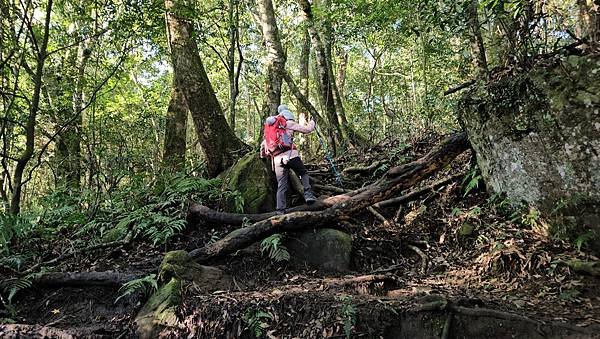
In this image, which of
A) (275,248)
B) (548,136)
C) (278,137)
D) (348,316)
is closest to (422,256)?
(275,248)

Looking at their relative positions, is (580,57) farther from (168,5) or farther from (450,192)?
(168,5)

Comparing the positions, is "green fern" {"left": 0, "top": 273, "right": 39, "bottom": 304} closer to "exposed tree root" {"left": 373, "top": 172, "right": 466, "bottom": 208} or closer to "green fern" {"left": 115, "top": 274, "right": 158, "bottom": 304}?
"green fern" {"left": 115, "top": 274, "right": 158, "bottom": 304}

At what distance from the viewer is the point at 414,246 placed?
22.0 feet

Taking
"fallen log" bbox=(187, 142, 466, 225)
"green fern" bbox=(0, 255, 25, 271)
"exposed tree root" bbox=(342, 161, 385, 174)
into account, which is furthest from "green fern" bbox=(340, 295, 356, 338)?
"exposed tree root" bbox=(342, 161, 385, 174)

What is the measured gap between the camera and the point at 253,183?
7.94m

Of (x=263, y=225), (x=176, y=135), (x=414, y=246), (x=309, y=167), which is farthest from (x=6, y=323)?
(x=176, y=135)

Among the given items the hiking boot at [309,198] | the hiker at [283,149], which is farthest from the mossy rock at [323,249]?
the hiker at [283,149]

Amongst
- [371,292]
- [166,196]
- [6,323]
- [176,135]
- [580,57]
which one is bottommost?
[371,292]

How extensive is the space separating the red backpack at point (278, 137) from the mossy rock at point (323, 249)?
159 cm

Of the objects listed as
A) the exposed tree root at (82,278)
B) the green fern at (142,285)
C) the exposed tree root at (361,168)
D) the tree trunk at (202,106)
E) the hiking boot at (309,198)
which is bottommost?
the green fern at (142,285)

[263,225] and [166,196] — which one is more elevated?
[166,196]

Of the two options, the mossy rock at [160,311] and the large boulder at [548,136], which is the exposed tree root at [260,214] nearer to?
the large boulder at [548,136]

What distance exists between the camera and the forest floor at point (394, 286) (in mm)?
4223

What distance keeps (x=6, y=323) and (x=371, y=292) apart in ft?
13.8
